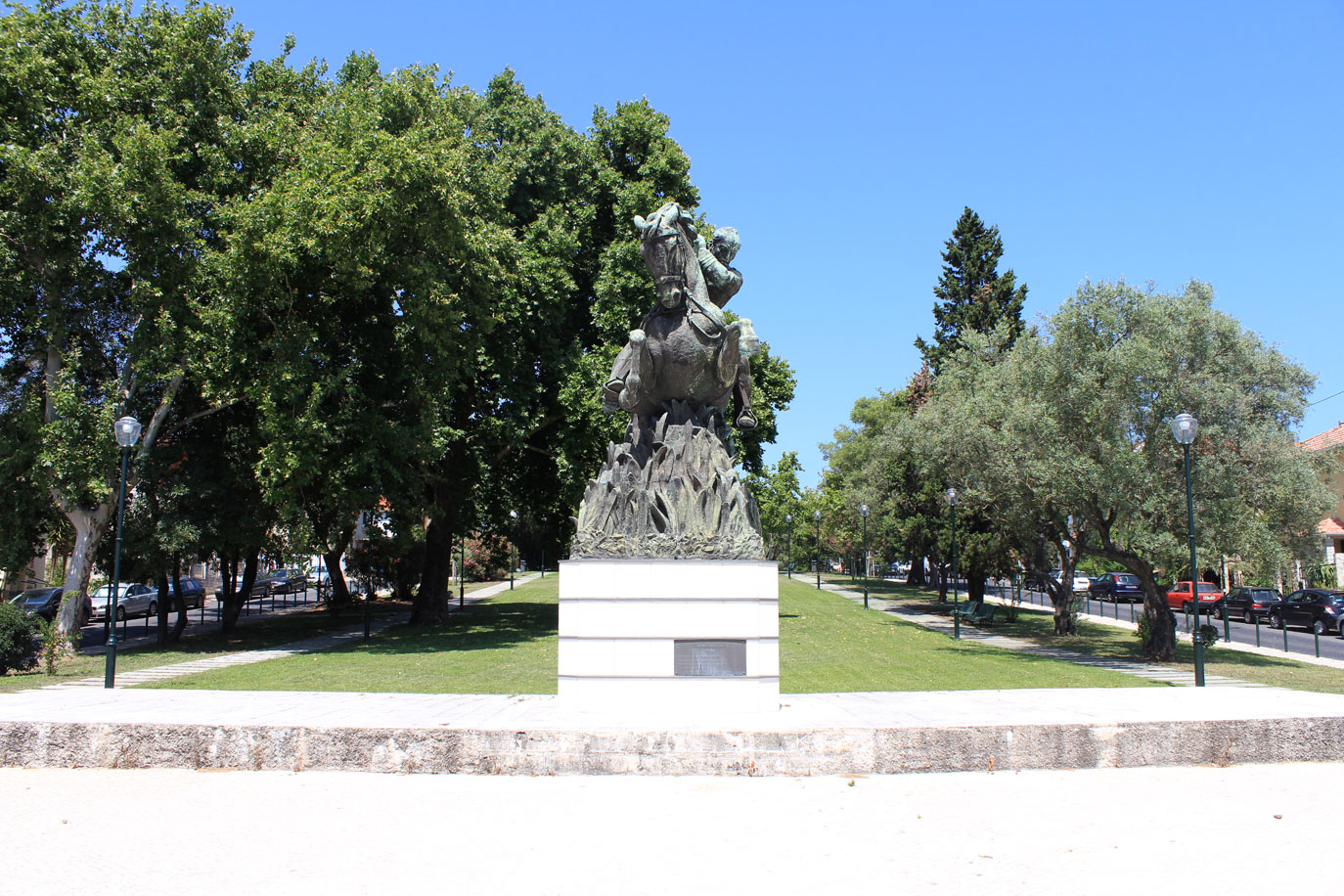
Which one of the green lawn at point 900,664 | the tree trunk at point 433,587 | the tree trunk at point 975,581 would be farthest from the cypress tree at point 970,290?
the tree trunk at point 433,587

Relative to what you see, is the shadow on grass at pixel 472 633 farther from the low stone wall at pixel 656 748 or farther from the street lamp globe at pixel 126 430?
the low stone wall at pixel 656 748

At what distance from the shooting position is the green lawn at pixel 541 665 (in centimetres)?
1483

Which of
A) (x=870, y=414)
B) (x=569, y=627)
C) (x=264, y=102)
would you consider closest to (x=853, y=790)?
(x=569, y=627)

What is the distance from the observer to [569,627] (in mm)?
9297

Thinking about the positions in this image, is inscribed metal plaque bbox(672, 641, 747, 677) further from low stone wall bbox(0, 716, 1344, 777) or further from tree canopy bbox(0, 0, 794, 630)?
tree canopy bbox(0, 0, 794, 630)

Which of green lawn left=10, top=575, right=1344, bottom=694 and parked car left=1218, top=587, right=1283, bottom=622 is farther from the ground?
parked car left=1218, top=587, right=1283, bottom=622

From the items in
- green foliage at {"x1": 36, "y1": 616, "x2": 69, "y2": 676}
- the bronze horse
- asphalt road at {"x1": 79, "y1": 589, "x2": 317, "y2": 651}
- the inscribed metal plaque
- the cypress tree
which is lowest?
asphalt road at {"x1": 79, "y1": 589, "x2": 317, "y2": 651}

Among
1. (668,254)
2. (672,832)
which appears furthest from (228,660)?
(672,832)

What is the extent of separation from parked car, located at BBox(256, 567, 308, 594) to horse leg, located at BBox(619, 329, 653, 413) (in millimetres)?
39614

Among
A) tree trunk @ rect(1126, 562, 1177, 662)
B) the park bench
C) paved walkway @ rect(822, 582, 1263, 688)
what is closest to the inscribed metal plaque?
paved walkway @ rect(822, 582, 1263, 688)

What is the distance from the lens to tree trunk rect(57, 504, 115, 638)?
19.9 meters

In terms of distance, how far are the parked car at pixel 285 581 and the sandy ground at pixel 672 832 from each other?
41268 mm

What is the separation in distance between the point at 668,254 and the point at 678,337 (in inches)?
37.6

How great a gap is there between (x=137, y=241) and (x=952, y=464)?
21.9m
